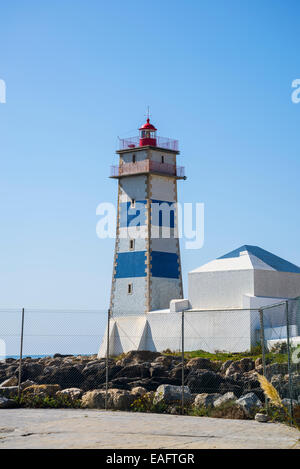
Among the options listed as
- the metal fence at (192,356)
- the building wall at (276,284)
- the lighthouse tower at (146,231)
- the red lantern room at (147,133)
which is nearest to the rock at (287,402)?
the metal fence at (192,356)

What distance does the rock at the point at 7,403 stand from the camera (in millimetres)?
16153

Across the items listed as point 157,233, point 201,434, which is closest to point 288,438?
point 201,434

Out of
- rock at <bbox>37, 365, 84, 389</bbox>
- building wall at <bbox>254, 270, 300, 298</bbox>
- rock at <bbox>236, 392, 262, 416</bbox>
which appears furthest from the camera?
building wall at <bbox>254, 270, 300, 298</bbox>

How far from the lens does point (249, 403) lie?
1470 cm

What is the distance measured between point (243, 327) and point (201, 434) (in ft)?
64.5

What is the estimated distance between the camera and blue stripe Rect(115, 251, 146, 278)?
37.7 meters

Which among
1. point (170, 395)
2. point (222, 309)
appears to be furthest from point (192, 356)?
point (170, 395)

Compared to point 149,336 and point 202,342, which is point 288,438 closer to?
point 202,342

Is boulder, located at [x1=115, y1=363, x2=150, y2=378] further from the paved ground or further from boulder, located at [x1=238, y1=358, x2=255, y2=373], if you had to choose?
boulder, located at [x1=238, y1=358, x2=255, y2=373]

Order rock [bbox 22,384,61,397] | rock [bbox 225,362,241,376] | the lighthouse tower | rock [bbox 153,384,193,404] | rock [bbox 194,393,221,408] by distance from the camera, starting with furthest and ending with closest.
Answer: the lighthouse tower → rock [bbox 225,362,241,376] → rock [bbox 22,384,61,397] → rock [bbox 153,384,193,404] → rock [bbox 194,393,221,408]

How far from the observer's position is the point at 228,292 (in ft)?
112

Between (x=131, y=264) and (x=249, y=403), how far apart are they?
23792mm

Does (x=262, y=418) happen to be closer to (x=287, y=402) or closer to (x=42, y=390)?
(x=287, y=402)

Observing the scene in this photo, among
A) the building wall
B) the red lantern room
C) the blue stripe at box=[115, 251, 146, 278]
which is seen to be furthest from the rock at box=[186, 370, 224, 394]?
the red lantern room
